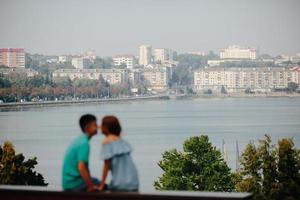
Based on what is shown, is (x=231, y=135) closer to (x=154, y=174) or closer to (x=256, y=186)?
(x=154, y=174)

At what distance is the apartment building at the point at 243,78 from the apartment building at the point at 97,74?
15.0 feet

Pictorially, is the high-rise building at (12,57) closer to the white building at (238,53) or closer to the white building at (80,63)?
the white building at (80,63)

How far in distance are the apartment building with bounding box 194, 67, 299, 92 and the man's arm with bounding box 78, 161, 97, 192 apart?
136 feet

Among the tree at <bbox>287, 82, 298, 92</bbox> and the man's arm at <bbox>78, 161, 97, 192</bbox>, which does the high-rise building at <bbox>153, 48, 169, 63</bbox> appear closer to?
the tree at <bbox>287, 82, 298, 92</bbox>

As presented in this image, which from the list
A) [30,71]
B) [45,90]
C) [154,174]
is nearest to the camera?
[154,174]

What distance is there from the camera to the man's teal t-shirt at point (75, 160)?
2.61 metres

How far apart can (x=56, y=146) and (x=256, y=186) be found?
17.0 meters

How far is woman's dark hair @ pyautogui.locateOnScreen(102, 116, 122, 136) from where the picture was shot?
8.46 ft

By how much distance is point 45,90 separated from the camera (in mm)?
36656

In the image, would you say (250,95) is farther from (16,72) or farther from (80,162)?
(80,162)

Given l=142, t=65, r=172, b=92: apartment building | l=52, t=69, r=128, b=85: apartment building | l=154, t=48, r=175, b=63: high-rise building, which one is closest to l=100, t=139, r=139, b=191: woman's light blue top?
l=52, t=69, r=128, b=85: apartment building

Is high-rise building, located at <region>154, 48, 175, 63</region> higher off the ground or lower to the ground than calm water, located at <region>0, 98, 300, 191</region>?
higher

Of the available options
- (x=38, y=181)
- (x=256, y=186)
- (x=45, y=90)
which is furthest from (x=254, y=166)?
(x=45, y=90)

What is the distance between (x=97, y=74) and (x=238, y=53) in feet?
36.2
